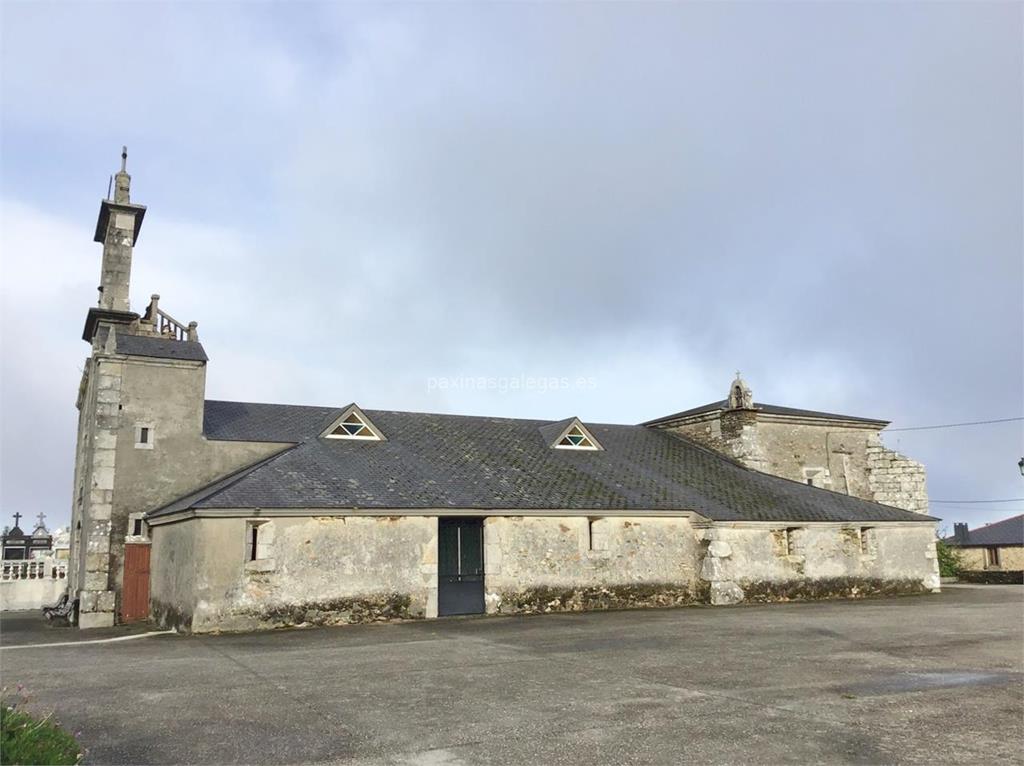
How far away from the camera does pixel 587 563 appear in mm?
20422

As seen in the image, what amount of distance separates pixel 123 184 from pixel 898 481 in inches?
1135

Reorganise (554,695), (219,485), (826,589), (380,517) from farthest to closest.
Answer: (826,589) < (219,485) < (380,517) < (554,695)

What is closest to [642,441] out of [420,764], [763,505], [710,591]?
[763,505]

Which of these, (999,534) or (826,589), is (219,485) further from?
(999,534)

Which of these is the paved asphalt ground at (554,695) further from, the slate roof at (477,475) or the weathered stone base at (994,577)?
the weathered stone base at (994,577)

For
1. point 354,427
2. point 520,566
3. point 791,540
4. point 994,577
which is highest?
point 354,427

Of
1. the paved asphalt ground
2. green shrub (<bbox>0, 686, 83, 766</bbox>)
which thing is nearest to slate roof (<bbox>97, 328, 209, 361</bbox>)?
the paved asphalt ground

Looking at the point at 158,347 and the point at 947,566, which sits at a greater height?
the point at 158,347

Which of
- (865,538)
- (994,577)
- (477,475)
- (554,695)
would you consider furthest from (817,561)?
(994,577)

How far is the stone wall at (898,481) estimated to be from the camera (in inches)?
1169

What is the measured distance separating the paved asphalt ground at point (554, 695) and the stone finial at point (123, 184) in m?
14.4

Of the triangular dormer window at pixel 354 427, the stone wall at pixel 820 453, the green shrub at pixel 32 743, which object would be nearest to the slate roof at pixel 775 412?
the stone wall at pixel 820 453

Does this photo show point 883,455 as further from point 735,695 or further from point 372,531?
point 735,695

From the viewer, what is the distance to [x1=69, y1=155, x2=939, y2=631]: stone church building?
1736 cm
